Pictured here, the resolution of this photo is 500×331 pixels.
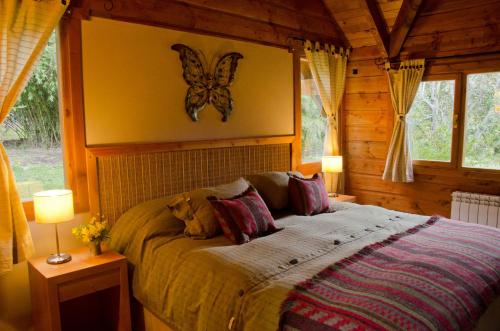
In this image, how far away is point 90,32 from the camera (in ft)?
8.96

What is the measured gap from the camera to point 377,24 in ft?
13.9

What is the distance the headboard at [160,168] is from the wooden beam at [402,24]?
1806 millimetres

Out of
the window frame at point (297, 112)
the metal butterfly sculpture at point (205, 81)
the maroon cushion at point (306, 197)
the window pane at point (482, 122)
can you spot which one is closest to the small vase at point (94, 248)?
the metal butterfly sculpture at point (205, 81)

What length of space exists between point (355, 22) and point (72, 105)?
3.27 meters

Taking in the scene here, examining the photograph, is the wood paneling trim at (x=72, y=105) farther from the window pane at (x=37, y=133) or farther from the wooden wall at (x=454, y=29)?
the wooden wall at (x=454, y=29)

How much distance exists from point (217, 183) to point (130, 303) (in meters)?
1.25

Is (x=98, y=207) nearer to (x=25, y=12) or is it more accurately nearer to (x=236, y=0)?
(x=25, y=12)


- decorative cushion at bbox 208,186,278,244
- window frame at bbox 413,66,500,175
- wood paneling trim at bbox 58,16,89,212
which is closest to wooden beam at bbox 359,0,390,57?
window frame at bbox 413,66,500,175

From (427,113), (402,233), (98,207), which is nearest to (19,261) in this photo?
(98,207)

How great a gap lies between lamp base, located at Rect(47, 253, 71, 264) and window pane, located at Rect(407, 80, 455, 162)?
3.67 m

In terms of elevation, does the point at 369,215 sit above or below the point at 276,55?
below

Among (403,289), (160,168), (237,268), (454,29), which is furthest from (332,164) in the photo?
(403,289)

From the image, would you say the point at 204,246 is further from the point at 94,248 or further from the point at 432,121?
the point at 432,121

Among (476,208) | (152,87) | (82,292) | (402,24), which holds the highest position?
(402,24)
